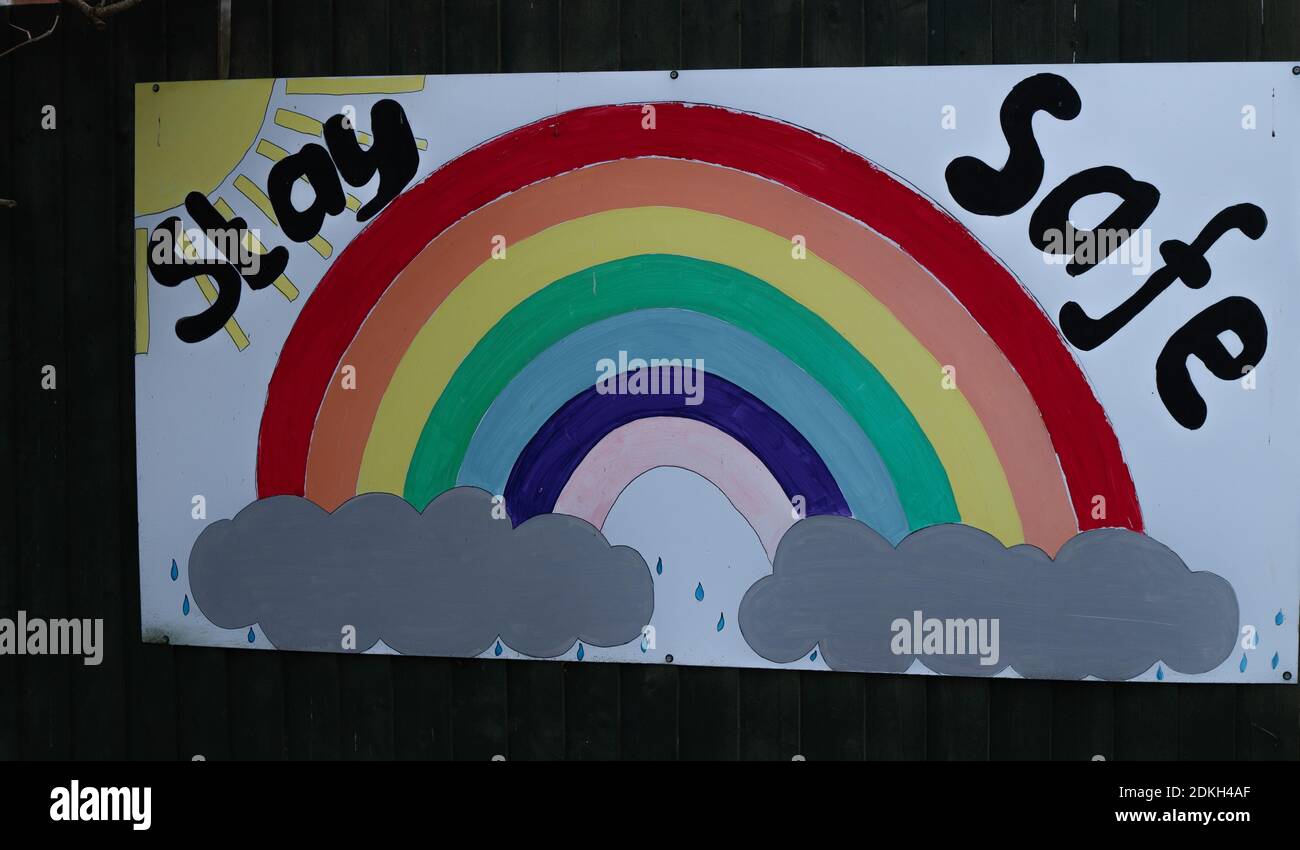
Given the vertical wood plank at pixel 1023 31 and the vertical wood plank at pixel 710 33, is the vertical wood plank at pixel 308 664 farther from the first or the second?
the vertical wood plank at pixel 1023 31

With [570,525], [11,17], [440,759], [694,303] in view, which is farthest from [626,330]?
[11,17]

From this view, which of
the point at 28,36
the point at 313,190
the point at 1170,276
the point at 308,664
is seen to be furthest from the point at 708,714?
the point at 28,36

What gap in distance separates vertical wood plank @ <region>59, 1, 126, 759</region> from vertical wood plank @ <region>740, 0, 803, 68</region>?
1.39 metres

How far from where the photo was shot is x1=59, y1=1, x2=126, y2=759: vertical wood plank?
1.96m

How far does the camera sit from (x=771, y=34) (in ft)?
5.97

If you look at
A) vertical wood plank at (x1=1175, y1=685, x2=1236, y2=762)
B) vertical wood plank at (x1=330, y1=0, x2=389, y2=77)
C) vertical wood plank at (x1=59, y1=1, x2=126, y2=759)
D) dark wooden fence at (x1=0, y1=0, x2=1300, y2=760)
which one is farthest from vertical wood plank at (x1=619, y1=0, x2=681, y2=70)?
vertical wood plank at (x1=1175, y1=685, x2=1236, y2=762)

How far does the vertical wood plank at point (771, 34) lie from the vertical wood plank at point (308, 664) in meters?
0.88

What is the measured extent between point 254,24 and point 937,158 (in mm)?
1475

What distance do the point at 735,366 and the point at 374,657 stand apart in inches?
39.4

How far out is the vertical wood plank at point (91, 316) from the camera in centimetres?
196

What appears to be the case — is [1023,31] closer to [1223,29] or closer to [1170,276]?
[1223,29]

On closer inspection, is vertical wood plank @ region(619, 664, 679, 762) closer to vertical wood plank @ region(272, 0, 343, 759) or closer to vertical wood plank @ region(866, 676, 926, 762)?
vertical wood plank @ region(866, 676, 926, 762)

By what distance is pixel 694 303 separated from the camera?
1.81m

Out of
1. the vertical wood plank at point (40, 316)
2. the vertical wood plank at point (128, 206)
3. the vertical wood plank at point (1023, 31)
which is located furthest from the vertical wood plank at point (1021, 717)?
the vertical wood plank at point (40, 316)
